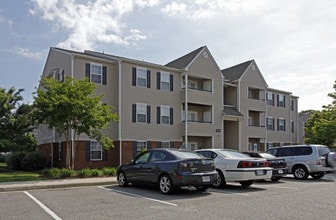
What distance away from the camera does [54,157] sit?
84.0 ft

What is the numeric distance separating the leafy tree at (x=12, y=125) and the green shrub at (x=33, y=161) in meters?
1.49

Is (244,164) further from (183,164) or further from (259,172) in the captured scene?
(183,164)

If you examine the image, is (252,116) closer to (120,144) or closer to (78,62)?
(120,144)

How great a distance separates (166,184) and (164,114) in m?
15.5

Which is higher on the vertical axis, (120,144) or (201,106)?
(201,106)

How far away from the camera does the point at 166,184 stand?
11516 millimetres

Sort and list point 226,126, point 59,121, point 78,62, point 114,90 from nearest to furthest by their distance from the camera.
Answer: point 59,121 → point 78,62 → point 114,90 → point 226,126

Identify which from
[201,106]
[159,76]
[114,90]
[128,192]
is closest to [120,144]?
[114,90]

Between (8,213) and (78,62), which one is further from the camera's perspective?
(78,62)

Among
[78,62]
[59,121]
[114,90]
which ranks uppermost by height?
[78,62]

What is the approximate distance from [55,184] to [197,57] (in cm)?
1785

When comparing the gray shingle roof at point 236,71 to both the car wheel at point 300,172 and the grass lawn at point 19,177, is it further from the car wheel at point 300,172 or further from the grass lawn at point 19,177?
the grass lawn at point 19,177

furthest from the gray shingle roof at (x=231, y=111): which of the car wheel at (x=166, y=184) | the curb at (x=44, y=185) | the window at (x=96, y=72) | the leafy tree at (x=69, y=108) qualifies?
the car wheel at (x=166, y=184)

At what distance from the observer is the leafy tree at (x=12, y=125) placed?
24.0 meters
